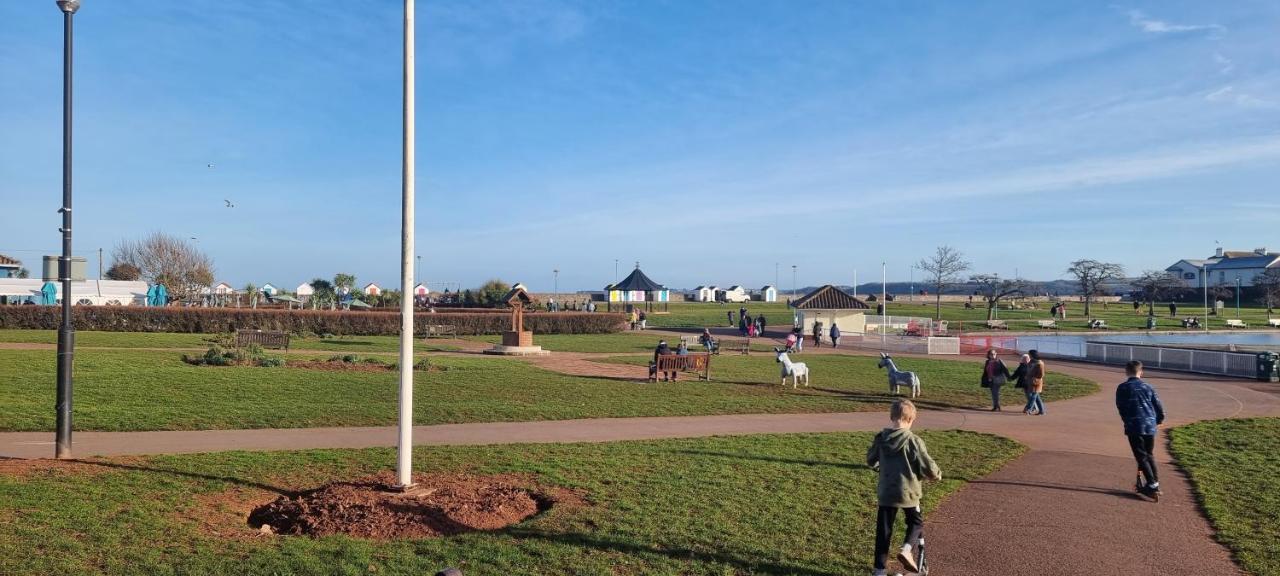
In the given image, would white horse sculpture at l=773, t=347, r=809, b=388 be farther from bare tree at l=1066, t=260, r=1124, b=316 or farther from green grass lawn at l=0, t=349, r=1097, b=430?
bare tree at l=1066, t=260, r=1124, b=316

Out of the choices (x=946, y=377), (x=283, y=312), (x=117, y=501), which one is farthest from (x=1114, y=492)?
(x=283, y=312)

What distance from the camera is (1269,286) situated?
78250mm

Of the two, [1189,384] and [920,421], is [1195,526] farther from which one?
[1189,384]

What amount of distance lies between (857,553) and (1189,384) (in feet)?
69.4

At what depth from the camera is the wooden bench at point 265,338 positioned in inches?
990

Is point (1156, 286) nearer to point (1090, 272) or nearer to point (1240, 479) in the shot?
point (1090, 272)

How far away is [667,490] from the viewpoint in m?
9.00

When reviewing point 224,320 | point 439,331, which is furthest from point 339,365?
point 224,320

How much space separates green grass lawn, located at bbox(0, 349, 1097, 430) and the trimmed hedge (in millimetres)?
14064

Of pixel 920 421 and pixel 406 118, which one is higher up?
pixel 406 118

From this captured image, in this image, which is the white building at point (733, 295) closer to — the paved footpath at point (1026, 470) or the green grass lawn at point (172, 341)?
the green grass lawn at point (172, 341)

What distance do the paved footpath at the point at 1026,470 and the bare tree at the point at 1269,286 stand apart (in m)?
69.0

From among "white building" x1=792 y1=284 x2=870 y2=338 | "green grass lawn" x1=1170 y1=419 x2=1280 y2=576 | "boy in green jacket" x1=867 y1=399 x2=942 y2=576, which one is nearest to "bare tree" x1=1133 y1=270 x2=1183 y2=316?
"white building" x1=792 y1=284 x2=870 y2=338

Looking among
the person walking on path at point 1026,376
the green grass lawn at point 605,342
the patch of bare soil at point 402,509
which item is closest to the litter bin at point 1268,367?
the person walking on path at point 1026,376
